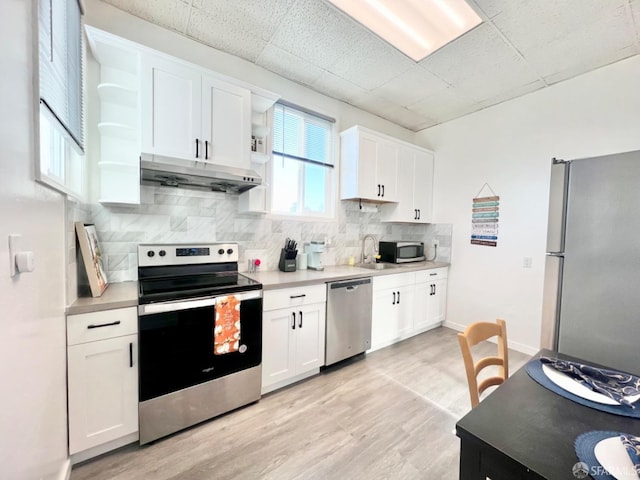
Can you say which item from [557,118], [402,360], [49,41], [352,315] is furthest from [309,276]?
[557,118]

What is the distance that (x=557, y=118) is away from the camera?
2709 millimetres

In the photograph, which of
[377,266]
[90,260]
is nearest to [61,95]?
[90,260]

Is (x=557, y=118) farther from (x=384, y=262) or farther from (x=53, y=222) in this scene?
(x=53, y=222)

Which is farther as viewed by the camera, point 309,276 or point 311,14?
point 309,276

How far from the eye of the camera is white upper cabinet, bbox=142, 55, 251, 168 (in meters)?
1.79

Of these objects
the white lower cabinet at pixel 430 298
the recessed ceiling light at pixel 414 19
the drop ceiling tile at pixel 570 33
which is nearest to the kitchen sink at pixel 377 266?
the white lower cabinet at pixel 430 298

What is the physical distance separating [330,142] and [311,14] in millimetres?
1369

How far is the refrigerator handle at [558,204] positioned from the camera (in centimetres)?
180

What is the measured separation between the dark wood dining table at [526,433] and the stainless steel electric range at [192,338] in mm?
1466

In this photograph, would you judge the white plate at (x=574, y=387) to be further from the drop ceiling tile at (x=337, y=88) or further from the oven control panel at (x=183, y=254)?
the drop ceiling tile at (x=337, y=88)

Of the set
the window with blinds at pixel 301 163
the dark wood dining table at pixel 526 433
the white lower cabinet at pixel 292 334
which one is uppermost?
the window with blinds at pixel 301 163

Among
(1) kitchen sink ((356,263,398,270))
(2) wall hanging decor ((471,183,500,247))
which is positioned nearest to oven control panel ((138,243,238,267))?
(1) kitchen sink ((356,263,398,270))

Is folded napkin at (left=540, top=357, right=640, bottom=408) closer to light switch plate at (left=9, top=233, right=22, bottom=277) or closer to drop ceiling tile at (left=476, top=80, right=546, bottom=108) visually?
light switch plate at (left=9, top=233, right=22, bottom=277)

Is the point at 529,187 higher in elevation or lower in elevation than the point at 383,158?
lower
